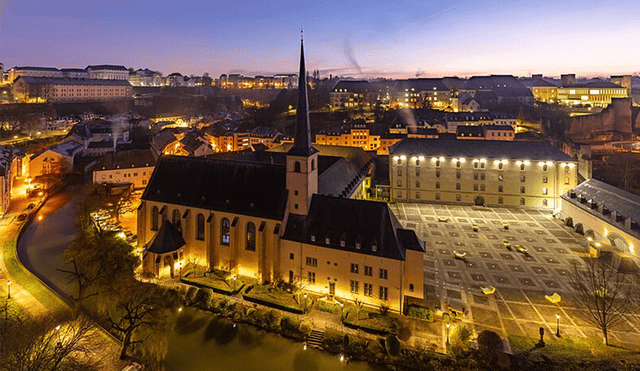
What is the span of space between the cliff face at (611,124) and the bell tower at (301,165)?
88975 millimetres

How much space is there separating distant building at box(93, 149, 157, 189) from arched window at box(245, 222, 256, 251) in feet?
145

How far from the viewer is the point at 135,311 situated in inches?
964

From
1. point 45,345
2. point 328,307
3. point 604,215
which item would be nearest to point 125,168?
point 328,307

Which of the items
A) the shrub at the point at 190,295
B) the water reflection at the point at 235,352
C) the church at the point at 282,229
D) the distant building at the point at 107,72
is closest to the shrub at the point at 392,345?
the water reflection at the point at 235,352

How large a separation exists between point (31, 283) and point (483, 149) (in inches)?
2557

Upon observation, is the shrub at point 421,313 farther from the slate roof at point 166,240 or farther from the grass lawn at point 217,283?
the slate roof at point 166,240

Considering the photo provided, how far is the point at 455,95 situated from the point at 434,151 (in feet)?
312

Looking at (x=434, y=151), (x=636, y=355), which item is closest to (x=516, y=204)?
(x=434, y=151)

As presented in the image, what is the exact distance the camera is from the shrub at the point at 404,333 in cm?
2641

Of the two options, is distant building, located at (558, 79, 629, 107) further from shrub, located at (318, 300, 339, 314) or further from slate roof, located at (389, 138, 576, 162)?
shrub, located at (318, 300, 339, 314)

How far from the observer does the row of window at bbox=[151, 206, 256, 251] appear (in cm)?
3561

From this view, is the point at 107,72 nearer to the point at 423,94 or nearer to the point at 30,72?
the point at 30,72

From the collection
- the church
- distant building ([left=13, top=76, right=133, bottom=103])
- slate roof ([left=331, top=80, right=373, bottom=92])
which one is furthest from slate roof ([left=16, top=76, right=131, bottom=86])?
the church

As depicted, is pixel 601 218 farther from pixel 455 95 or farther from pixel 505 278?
pixel 455 95
